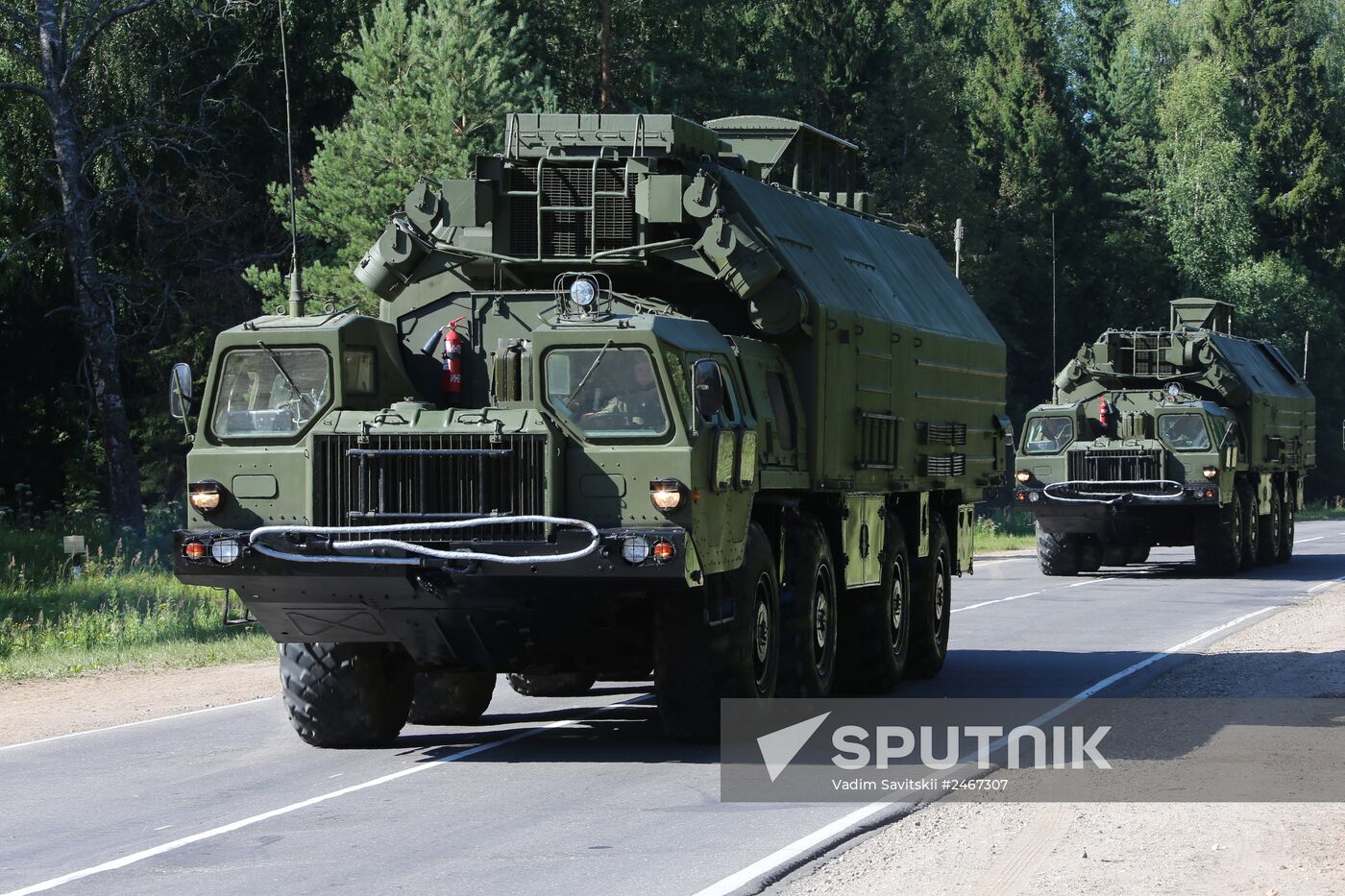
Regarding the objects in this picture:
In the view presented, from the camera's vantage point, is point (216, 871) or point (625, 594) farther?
point (625, 594)

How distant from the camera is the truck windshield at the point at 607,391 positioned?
11836 millimetres

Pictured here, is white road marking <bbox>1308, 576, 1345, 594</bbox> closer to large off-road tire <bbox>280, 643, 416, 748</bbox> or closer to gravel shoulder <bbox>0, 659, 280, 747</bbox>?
gravel shoulder <bbox>0, 659, 280, 747</bbox>

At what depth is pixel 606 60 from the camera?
4706cm

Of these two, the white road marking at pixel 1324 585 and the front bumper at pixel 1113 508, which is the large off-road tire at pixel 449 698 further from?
the front bumper at pixel 1113 508

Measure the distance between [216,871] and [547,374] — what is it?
3.95 m

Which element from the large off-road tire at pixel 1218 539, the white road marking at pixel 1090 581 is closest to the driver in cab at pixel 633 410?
the white road marking at pixel 1090 581

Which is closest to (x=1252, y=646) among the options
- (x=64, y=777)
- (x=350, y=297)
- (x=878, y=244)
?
(x=878, y=244)

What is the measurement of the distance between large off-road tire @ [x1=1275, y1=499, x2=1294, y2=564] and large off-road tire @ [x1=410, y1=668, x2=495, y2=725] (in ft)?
82.2

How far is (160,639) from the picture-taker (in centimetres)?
2155

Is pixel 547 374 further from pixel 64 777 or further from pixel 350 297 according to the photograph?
pixel 350 297

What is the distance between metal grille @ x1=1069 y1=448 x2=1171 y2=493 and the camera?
31594mm

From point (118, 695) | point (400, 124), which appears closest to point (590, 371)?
point (118, 695)

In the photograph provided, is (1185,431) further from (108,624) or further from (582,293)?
(582,293)

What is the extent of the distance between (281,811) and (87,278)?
24470mm
